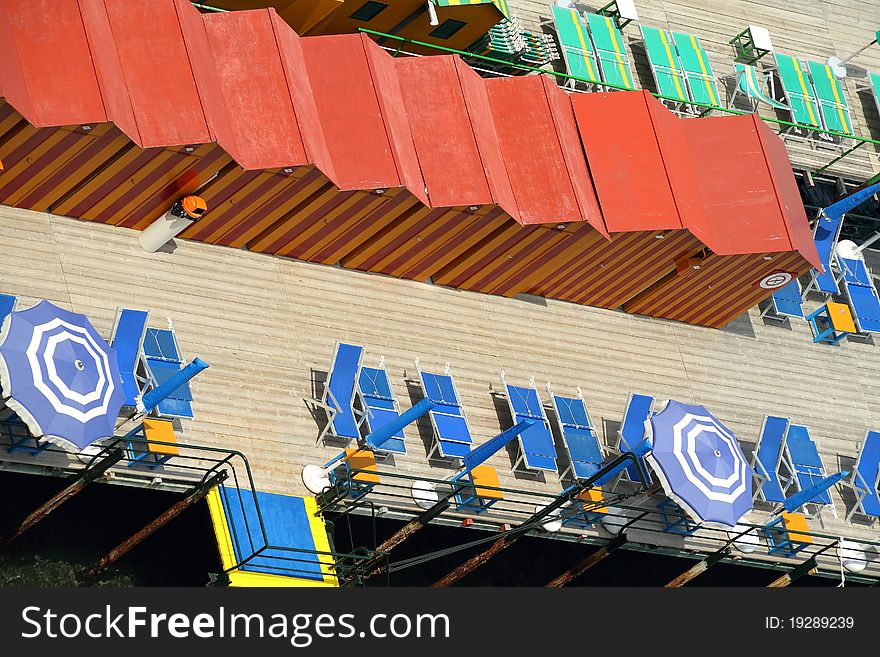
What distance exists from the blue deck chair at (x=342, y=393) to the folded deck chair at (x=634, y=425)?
4480 mm

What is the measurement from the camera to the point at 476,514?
27875mm

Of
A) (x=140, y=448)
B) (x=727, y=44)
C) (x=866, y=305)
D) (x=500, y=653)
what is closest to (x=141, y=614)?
(x=500, y=653)

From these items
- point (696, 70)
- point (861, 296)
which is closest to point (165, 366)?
point (696, 70)

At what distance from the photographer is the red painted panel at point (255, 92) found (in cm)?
2636

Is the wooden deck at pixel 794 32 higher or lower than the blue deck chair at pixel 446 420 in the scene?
higher

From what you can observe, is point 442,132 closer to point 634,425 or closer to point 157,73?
point 157,73

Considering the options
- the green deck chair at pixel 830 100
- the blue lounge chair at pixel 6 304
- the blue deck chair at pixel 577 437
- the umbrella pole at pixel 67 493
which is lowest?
the umbrella pole at pixel 67 493

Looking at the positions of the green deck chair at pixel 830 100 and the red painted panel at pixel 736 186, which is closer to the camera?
the red painted panel at pixel 736 186

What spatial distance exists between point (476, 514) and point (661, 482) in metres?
2.79

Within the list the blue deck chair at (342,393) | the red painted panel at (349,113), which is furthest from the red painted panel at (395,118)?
the blue deck chair at (342,393)

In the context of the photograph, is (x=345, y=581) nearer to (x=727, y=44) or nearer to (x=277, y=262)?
(x=277, y=262)

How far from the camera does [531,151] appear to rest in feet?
96.4

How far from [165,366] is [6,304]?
2.45 metres

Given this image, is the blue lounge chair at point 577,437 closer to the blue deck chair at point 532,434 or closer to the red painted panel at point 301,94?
the blue deck chair at point 532,434
